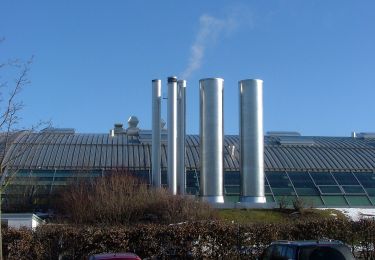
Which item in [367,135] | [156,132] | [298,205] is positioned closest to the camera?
[298,205]

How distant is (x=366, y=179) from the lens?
55594mm

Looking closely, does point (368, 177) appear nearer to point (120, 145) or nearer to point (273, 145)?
point (273, 145)

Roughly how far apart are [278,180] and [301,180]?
198 centimetres

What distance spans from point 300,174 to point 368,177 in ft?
19.9

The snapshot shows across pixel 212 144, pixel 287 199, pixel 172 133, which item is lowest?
pixel 287 199

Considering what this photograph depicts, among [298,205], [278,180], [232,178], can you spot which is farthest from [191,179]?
[298,205]

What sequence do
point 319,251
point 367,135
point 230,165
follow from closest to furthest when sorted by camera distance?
point 319,251 < point 230,165 < point 367,135

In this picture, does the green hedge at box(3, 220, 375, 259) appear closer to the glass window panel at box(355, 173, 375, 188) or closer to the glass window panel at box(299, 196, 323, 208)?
the glass window panel at box(299, 196, 323, 208)

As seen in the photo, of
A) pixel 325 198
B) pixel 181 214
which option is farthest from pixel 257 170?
pixel 181 214

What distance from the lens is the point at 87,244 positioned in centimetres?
2434

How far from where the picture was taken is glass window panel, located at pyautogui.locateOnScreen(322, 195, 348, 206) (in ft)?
165

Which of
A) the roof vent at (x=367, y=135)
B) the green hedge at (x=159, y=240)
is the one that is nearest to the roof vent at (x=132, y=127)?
the roof vent at (x=367, y=135)

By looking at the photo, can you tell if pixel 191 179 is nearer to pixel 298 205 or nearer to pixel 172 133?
pixel 172 133

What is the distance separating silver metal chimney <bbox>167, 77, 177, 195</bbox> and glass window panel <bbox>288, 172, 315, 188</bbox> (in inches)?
445
